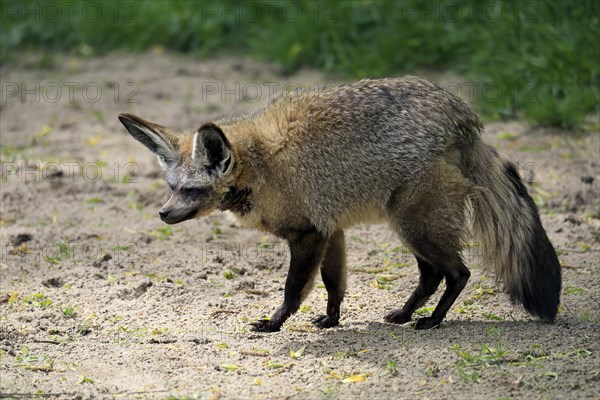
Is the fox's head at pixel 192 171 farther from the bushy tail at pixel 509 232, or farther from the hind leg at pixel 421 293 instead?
the bushy tail at pixel 509 232

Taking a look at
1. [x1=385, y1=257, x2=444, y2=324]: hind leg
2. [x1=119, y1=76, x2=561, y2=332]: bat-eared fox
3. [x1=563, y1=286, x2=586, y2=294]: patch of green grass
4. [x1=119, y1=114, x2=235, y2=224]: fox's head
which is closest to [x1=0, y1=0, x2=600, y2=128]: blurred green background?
[x1=563, y1=286, x2=586, y2=294]: patch of green grass

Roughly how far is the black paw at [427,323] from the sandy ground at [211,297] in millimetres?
63

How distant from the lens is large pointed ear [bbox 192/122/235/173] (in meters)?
5.85

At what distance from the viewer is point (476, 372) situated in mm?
5066

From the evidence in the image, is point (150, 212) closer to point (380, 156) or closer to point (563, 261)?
point (380, 156)

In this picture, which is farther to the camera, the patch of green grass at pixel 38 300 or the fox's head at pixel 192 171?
the patch of green grass at pixel 38 300

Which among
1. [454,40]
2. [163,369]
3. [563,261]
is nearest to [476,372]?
[163,369]

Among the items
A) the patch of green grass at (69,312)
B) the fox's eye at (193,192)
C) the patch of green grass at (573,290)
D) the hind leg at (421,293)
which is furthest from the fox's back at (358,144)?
the patch of green grass at (69,312)

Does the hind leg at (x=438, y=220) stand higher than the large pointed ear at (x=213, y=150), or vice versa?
the large pointed ear at (x=213, y=150)

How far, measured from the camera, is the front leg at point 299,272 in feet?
19.7

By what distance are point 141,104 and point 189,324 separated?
5.06 metres

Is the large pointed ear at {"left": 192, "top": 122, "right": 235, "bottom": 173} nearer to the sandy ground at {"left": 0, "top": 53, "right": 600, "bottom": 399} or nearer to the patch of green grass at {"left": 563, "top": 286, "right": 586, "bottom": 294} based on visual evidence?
the sandy ground at {"left": 0, "top": 53, "right": 600, "bottom": 399}

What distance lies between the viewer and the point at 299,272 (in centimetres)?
600

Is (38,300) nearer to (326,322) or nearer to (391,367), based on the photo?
(326,322)
